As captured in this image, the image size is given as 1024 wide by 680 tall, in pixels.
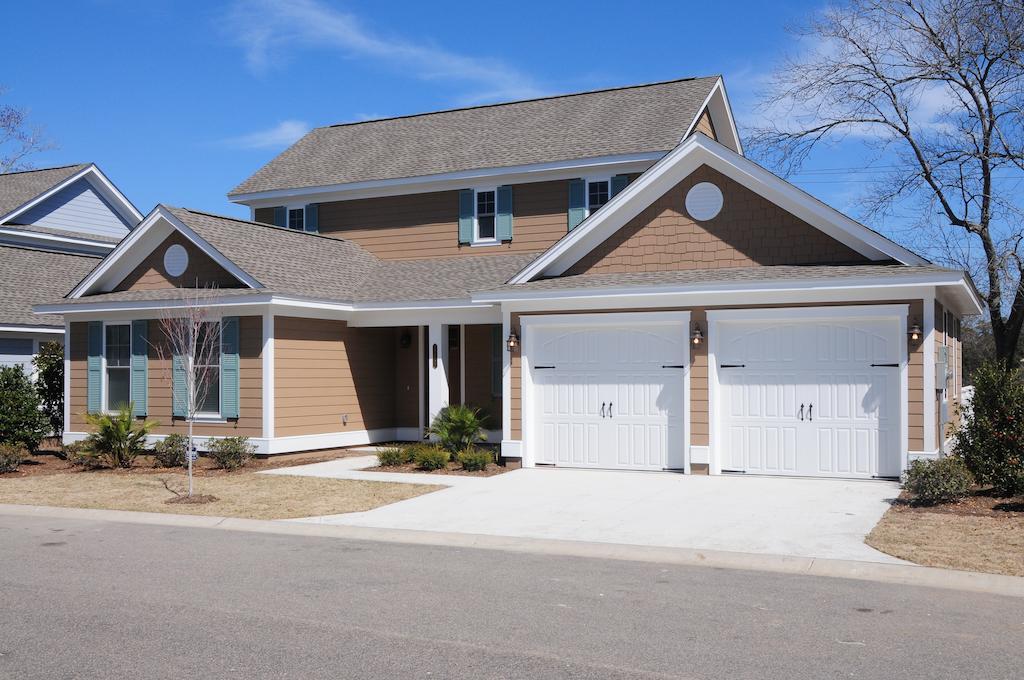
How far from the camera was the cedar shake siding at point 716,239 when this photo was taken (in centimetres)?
1614

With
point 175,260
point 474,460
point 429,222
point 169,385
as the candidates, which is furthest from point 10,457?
point 429,222

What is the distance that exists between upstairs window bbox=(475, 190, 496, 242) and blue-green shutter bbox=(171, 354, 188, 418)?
728cm

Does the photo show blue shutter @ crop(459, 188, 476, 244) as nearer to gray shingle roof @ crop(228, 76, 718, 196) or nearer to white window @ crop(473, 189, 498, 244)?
white window @ crop(473, 189, 498, 244)

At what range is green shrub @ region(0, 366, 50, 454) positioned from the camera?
61.9ft

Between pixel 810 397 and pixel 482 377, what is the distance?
7818mm

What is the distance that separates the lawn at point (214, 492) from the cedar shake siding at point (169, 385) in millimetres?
1631

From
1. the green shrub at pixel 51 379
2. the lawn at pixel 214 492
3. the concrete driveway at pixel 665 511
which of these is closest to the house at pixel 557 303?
the concrete driveway at pixel 665 511

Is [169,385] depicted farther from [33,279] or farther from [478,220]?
[33,279]

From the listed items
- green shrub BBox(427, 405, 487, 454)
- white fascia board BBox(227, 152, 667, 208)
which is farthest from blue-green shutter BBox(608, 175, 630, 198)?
green shrub BBox(427, 405, 487, 454)

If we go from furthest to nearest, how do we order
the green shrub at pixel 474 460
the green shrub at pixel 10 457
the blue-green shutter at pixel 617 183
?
the blue-green shutter at pixel 617 183
the green shrub at pixel 10 457
the green shrub at pixel 474 460

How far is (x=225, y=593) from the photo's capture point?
321 inches

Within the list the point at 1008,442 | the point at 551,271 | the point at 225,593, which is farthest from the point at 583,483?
the point at 225,593

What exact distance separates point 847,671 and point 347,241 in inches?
Answer: 769

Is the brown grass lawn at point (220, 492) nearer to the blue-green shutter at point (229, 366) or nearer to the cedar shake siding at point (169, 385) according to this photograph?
the cedar shake siding at point (169, 385)
